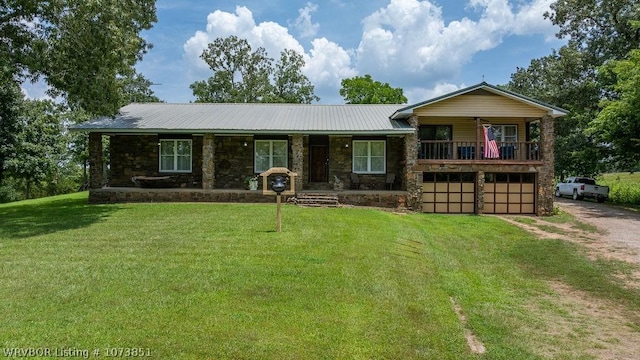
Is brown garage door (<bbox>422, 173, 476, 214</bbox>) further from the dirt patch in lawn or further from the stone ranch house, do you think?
the dirt patch in lawn

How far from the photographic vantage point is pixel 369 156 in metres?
19.2

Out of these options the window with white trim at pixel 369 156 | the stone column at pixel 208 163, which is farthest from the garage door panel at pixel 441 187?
the stone column at pixel 208 163

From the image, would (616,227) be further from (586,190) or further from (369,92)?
(369,92)

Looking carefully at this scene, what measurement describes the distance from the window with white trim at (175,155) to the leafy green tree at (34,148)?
1315 cm

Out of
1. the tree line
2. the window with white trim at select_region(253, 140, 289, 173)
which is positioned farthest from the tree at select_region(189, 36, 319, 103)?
the window with white trim at select_region(253, 140, 289, 173)

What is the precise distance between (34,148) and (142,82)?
50.0ft

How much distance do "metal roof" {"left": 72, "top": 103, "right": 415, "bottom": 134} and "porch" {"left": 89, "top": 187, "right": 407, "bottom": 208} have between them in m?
2.47

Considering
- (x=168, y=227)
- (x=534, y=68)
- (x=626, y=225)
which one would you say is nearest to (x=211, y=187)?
(x=168, y=227)

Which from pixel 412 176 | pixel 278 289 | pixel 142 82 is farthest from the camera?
pixel 142 82

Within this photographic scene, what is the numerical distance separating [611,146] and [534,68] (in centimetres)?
2378

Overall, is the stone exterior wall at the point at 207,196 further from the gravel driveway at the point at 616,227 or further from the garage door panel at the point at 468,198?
the gravel driveway at the point at 616,227

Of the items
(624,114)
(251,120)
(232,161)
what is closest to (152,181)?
(232,161)

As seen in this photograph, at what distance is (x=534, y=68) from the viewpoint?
1833 inches

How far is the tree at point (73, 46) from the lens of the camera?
13.0 meters
